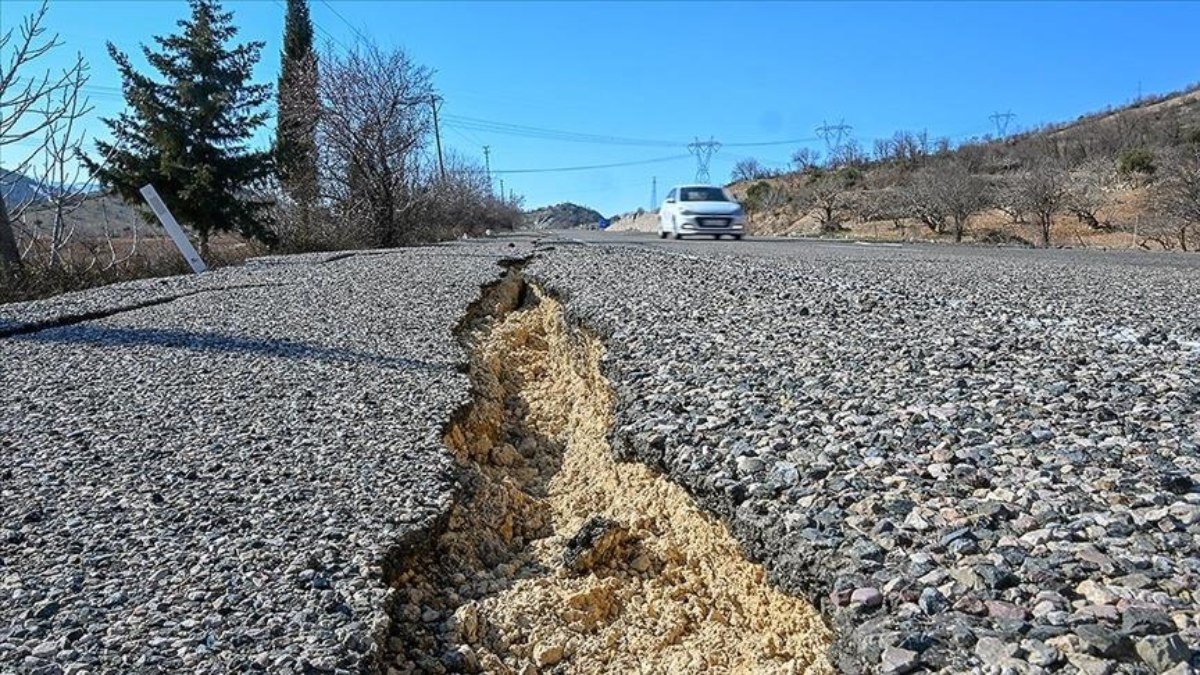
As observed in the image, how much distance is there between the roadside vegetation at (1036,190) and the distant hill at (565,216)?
114 feet

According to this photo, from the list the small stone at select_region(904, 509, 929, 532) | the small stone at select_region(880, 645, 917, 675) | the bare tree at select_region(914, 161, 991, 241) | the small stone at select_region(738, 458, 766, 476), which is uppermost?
the bare tree at select_region(914, 161, 991, 241)

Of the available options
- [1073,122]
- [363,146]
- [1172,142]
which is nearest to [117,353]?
[363,146]

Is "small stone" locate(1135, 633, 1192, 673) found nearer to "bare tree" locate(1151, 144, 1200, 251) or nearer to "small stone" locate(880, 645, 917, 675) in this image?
"small stone" locate(880, 645, 917, 675)

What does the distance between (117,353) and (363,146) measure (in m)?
14.1

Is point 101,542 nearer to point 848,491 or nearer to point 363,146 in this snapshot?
point 848,491

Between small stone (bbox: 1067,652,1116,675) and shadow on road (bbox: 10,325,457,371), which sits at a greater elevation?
shadow on road (bbox: 10,325,457,371)

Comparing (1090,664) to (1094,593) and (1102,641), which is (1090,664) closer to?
(1102,641)

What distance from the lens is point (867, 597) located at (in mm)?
1600

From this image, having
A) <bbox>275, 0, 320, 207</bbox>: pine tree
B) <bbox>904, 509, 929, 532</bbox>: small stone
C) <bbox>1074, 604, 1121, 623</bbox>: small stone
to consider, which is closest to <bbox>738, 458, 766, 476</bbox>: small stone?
<bbox>904, 509, 929, 532</bbox>: small stone

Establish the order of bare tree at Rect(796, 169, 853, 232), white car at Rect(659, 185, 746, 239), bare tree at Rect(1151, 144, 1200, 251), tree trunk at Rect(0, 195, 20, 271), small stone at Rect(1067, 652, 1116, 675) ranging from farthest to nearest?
bare tree at Rect(796, 169, 853, 232), white car at Rect(659, 185, 746, 239), bare tree at Rect(1151, 144, 1200, 251), tree trunk at Rect(0, 195, 20, 271), small stone at Rect(1067, 652, 1116, 675)

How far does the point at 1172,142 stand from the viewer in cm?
3228

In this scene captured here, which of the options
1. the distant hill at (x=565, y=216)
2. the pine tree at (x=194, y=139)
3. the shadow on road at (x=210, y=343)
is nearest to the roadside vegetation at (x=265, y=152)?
the pine tree at (x=194, y=139)

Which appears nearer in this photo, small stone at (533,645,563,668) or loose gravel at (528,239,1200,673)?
loose gravel at (528,239,1200,673)

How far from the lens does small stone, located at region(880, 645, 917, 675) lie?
1.37m
